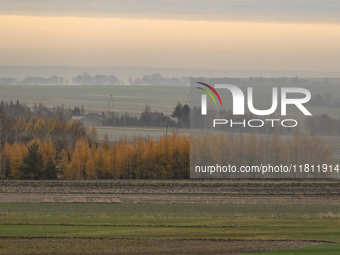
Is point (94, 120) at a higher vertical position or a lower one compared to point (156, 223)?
higher

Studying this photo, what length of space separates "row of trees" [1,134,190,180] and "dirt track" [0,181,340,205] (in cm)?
852

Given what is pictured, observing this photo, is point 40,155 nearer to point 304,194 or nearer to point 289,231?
point 304,194

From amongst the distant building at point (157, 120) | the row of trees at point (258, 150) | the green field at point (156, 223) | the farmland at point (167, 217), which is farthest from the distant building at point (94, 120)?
the green field at point (156, 223)

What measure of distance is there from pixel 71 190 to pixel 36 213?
16.5m

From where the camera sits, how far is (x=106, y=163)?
6638 cm

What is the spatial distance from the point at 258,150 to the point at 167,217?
31.7 meters

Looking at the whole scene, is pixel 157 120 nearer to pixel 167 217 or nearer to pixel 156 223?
pixel 167 217

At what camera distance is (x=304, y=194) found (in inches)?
1861

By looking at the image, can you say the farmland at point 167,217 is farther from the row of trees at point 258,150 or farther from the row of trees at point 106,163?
the row of trees at point 106,163

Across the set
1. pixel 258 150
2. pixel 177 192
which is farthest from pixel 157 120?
pixel 177 192

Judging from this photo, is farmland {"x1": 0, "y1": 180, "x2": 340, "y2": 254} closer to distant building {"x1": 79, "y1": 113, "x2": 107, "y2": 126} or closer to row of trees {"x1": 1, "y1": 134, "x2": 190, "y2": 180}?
row of trees {"x1": 1, "y1": 134, "x2": 190, "y2": 180}

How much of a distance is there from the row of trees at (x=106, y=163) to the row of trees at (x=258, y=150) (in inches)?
131

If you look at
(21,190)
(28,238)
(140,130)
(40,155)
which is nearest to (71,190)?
(21,190)

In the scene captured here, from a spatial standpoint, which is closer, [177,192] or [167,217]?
[167,217]
